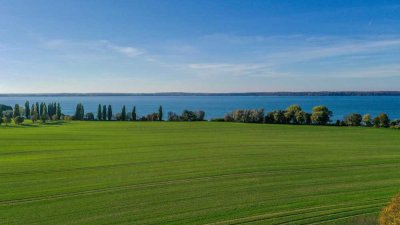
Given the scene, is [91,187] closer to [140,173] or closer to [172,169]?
[140,173]

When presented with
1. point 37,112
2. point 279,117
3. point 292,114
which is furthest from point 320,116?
point 37,112

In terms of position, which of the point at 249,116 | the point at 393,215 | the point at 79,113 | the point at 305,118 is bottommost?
the point at 393,215

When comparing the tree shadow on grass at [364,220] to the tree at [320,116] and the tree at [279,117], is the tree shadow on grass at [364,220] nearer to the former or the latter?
the tree at [320,116]

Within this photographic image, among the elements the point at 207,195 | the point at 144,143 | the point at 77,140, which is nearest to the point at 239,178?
the point at 207,195

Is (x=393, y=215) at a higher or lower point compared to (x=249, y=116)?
lower

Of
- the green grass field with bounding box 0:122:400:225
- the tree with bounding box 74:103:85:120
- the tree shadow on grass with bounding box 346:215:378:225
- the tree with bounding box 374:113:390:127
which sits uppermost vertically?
the tree with bounding box 74:103:85:120

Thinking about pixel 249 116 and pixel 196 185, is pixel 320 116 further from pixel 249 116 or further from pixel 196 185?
pixel 196 185

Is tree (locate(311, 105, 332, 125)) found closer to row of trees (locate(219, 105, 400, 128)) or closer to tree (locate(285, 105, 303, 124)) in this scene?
row of trees (locate(219, 105, 400, 128))

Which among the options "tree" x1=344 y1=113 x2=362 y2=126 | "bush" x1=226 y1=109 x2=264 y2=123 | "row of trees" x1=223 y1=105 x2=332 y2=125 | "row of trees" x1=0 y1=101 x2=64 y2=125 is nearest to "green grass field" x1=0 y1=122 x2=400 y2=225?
"tree" x1=344 y1=113 x2=362 y2=126
